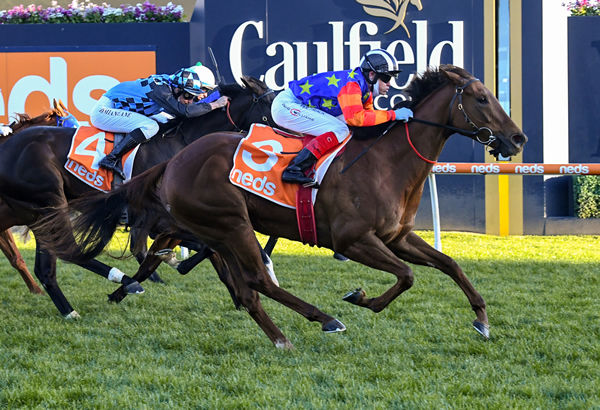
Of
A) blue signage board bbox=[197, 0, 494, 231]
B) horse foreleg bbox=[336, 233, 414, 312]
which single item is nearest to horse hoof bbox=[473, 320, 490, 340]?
horse foreleg bbox=[336, 233, 414, 312]

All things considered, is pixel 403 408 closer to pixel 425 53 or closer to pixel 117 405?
pixel 117 405

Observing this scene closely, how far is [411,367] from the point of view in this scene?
13.1 feet

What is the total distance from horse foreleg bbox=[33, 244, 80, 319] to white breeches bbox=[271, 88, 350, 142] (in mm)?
1919

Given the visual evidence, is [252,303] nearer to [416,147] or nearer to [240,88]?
[416,147]

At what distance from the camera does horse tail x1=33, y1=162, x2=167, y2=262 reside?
15.8 ft

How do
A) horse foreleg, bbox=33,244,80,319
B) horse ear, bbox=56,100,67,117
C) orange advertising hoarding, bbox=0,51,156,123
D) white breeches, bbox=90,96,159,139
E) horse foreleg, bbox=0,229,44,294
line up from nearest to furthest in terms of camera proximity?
horse foreleg, bbox=33,244,80,319 → white breeches, bbox=90,96,159,139 → horse foreleg, bbox=0,229,44,294 → horse ear, bbox=56,100,67,117 → orange advertising hoarding, bbox=0,51,156,123

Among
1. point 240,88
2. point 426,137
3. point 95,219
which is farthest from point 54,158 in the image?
point 426,137

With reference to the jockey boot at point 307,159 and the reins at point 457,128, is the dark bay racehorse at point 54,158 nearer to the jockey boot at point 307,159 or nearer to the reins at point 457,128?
the jockey boot at point 307,159

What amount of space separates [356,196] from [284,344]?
2.92 feet

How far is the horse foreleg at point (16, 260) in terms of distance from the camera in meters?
6.38

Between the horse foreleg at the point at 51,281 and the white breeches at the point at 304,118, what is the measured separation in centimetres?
192

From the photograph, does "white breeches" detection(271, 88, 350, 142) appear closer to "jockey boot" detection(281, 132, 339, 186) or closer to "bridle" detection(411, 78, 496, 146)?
"jockey boot" detection(281, 132, 339, 186)

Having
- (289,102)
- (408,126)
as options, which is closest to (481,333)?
(408,126)

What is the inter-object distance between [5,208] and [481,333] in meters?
3.43
